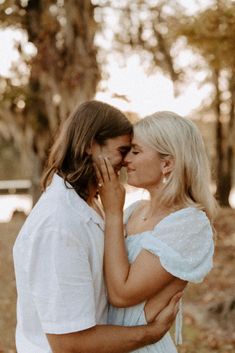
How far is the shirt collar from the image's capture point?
231 cm

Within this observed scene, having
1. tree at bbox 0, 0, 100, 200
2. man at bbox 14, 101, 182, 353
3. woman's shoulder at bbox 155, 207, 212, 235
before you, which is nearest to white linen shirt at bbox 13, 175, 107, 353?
man at bbox 14, 101, 182, 353

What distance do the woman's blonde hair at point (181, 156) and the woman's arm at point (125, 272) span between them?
272mm

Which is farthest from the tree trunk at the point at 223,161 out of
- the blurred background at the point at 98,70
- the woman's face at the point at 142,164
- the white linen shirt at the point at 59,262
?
the white linen shirt at the point at 59,262

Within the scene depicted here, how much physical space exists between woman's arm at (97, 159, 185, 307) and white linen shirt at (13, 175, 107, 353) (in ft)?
0.32

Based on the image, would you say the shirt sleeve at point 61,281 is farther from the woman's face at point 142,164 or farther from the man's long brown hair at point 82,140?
the woman's face at point 142,164

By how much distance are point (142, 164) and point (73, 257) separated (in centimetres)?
67

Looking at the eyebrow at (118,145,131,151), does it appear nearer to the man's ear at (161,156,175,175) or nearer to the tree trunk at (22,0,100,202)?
the man's ear at (161,156,175,175)

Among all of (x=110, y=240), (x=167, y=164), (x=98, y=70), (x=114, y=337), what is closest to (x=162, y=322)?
(x=114, y=337)

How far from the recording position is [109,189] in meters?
2.58

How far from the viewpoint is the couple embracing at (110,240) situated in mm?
2213

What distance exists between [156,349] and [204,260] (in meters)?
0.43

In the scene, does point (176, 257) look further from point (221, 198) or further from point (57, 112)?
point (221, 198)

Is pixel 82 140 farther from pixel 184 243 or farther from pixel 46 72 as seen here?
pixel 46 72

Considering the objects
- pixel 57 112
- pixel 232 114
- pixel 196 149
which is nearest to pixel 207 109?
pixel 232 114
